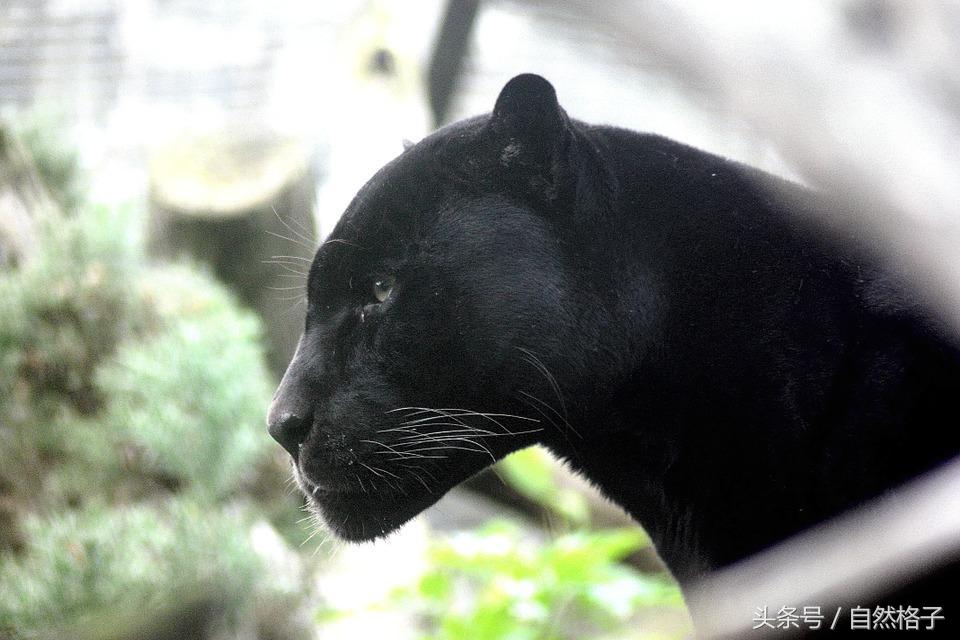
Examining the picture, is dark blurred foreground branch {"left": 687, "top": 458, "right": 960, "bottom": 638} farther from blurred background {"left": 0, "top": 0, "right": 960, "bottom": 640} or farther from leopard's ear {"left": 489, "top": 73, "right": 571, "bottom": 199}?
leopard's ear {"left": 489, "top": 73, "right": 571, "bottom": 199}

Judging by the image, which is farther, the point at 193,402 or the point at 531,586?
the point at 531,586

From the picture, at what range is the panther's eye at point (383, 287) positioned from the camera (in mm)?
1522

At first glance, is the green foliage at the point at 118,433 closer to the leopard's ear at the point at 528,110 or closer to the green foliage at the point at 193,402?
the green foliage at the point at 193,402

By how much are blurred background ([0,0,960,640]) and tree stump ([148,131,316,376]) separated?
1 cm

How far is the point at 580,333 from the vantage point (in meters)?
1.48

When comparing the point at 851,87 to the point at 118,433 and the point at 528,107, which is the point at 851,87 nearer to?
the point at 528,107

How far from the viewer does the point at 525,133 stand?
4.93ft

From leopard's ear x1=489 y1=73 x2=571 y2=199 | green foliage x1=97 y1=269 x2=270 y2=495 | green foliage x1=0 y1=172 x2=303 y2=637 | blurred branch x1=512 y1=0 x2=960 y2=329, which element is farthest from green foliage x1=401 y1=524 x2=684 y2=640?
blurred branch x1=512 y1=0 x2=960 y2=329

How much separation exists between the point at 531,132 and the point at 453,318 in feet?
1.02

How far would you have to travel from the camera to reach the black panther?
56.2 inches

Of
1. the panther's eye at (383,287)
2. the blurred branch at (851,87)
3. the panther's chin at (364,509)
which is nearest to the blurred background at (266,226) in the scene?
the blurred branch at (851,87)

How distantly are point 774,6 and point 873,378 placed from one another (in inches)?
24.2

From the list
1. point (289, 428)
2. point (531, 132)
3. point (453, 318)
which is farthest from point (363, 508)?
point (531, 132)

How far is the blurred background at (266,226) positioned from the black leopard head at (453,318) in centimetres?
22
